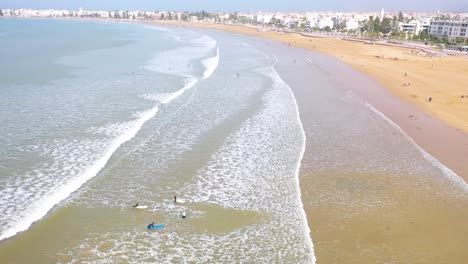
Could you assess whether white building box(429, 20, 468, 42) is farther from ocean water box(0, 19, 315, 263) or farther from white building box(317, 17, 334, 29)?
ocean water box(0, 19, 315, 263)

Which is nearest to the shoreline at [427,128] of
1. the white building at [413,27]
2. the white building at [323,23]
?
the white building at [413,27]

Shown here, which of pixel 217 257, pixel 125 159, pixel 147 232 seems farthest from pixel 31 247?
pixel 125 159

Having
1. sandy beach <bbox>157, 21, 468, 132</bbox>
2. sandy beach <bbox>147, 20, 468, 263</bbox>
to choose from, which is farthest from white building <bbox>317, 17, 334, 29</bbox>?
sandy beach <bbox>147, 20, 468, 263</bbox>

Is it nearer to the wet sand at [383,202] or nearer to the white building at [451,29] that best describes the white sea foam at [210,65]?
the wet sand at [383,202]

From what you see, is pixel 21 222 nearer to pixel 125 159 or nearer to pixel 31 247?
pixel 31 247

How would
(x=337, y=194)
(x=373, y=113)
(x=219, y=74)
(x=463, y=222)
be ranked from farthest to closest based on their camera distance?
(x=219, y=74) < (x=373, y=113) < (x=337, y=194) < (x=463, y=222)

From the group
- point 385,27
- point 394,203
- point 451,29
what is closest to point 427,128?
point 394,203
